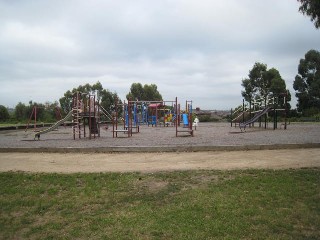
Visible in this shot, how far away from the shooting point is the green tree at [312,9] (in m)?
8.54

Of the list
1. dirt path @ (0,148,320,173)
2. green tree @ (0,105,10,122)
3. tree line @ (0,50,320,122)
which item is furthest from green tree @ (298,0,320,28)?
green tree @ (0,105,10,122)

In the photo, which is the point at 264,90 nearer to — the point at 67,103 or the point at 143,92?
the point at 143,92

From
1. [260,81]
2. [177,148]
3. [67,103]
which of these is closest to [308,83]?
[260,81]

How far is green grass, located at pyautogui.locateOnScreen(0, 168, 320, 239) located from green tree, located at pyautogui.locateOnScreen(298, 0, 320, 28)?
4.17 metres

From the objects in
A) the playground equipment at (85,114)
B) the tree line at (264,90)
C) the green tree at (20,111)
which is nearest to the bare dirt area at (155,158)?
the playground equipment at (85,114)

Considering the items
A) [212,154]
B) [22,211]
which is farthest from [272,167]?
[22,211]

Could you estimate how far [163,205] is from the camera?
6.20m

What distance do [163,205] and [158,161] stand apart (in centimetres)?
342

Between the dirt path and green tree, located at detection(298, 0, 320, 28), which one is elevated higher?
green tree, located at detection(298, 0, 320, 28)

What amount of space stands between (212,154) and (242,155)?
3.03 feet

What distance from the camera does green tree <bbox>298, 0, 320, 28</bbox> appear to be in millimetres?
8541

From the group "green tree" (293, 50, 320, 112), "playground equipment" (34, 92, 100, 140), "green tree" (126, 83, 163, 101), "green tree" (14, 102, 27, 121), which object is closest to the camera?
"playground equipment" (34, 92, 100, 140)

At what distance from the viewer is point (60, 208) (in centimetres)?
635

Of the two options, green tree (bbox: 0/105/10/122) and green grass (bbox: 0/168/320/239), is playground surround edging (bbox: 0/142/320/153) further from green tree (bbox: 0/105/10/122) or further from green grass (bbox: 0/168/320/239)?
green tree (bbox: 0/105/10/122)
